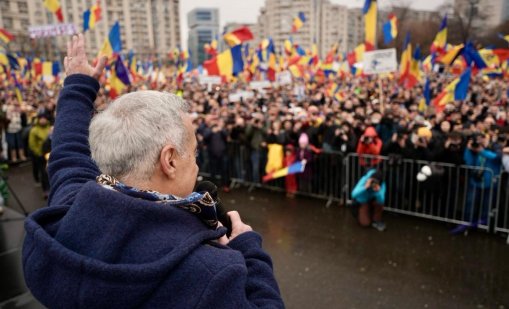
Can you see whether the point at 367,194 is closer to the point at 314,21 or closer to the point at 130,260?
the point at 130,260

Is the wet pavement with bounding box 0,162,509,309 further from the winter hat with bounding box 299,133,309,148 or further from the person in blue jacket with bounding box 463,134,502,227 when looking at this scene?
the winter hat with bounding box 299,133,309,148

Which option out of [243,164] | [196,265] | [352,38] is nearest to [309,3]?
[352,38]

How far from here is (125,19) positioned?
11969 centimetres

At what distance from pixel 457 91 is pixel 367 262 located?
580 cm

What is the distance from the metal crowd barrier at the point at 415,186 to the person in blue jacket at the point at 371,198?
628mm

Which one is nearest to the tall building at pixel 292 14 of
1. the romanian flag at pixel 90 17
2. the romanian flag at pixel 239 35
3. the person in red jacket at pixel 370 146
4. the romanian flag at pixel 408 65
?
the romanian flag at pixel 90 17

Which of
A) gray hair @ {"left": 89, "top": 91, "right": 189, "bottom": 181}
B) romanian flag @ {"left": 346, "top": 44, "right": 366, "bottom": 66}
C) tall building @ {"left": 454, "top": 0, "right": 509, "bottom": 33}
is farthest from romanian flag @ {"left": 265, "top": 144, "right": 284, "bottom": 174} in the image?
tall building @ {"left": 454, "top": 0, "right": 509, "bottom": 33}

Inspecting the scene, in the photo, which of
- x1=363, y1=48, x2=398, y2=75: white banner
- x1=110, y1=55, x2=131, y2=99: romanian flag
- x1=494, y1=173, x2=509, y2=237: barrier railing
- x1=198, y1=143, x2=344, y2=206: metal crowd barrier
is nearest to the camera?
x1=494, y1=173, x2=509, y2=237: barrier railing

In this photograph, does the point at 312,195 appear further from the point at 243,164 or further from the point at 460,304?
the point at 460,304

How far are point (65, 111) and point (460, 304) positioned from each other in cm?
456

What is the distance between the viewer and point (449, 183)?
6.84 m

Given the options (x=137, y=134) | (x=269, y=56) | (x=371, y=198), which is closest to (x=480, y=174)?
(x=371, y=198)

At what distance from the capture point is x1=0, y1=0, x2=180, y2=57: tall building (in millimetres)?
84188

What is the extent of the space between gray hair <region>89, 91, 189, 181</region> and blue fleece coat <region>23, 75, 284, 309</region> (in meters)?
0.14
